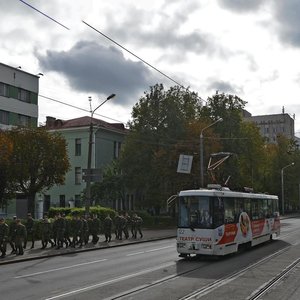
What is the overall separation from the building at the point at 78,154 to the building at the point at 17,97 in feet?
32.8

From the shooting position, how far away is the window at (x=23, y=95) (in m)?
49.9

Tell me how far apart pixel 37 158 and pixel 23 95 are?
1780 cm

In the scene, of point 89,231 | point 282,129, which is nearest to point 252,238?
point 89,231

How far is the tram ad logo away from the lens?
21494mm

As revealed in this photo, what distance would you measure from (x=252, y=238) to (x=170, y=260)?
570 cm

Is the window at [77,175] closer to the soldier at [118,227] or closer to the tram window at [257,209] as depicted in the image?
the soldier at [118,227]

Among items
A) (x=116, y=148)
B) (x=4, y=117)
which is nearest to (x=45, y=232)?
(x=4, y=117)

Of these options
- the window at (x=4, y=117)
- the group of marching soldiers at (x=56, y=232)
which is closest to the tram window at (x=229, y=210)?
the group of marching soldiers at (x=56, y=232)

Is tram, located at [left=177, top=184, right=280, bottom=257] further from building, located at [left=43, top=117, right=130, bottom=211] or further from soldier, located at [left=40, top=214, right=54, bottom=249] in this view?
building, located at [left=43, top=117, right=130, bottom=211]

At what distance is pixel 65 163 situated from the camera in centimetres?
3541

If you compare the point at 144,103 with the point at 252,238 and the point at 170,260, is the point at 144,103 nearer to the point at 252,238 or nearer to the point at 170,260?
the point at 252,238

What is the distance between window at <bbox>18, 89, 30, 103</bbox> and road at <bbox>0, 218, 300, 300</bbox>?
104 ft

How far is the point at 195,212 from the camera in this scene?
19141mm

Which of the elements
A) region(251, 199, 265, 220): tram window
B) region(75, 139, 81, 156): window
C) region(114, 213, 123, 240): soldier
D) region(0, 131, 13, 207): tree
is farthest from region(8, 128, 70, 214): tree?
region(75, 139, 81, 156): window
